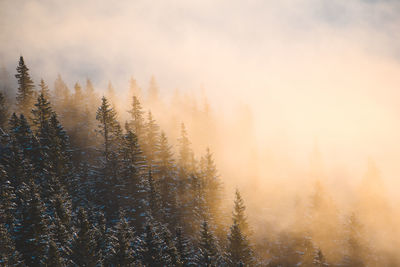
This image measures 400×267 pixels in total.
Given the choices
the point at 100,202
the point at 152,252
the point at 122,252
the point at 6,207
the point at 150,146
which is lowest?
the point at 152,252

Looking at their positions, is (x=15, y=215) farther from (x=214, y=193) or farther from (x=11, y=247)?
(x=214, y=193)

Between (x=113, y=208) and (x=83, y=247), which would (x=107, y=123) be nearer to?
(x=113, y=208)

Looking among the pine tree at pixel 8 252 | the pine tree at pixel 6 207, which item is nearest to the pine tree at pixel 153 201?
the pine tree at pixel 6 207

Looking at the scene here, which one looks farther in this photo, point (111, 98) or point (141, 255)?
point (111, 98)

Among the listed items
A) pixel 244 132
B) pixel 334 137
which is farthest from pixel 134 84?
pixel 334 137

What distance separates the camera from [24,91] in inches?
2552

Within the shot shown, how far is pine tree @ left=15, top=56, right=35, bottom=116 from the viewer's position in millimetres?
64062

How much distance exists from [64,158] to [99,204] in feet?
33.4

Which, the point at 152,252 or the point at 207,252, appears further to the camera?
the point at 207,252

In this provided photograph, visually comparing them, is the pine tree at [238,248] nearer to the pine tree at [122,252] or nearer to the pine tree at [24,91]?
the pine tree at [122,252]

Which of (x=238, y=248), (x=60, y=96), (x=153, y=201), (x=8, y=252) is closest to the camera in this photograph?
(x=8, y=252)

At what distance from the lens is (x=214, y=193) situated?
55375 millimetres

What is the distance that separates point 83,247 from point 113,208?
16.6 m

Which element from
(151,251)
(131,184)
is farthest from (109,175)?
(151,251)
